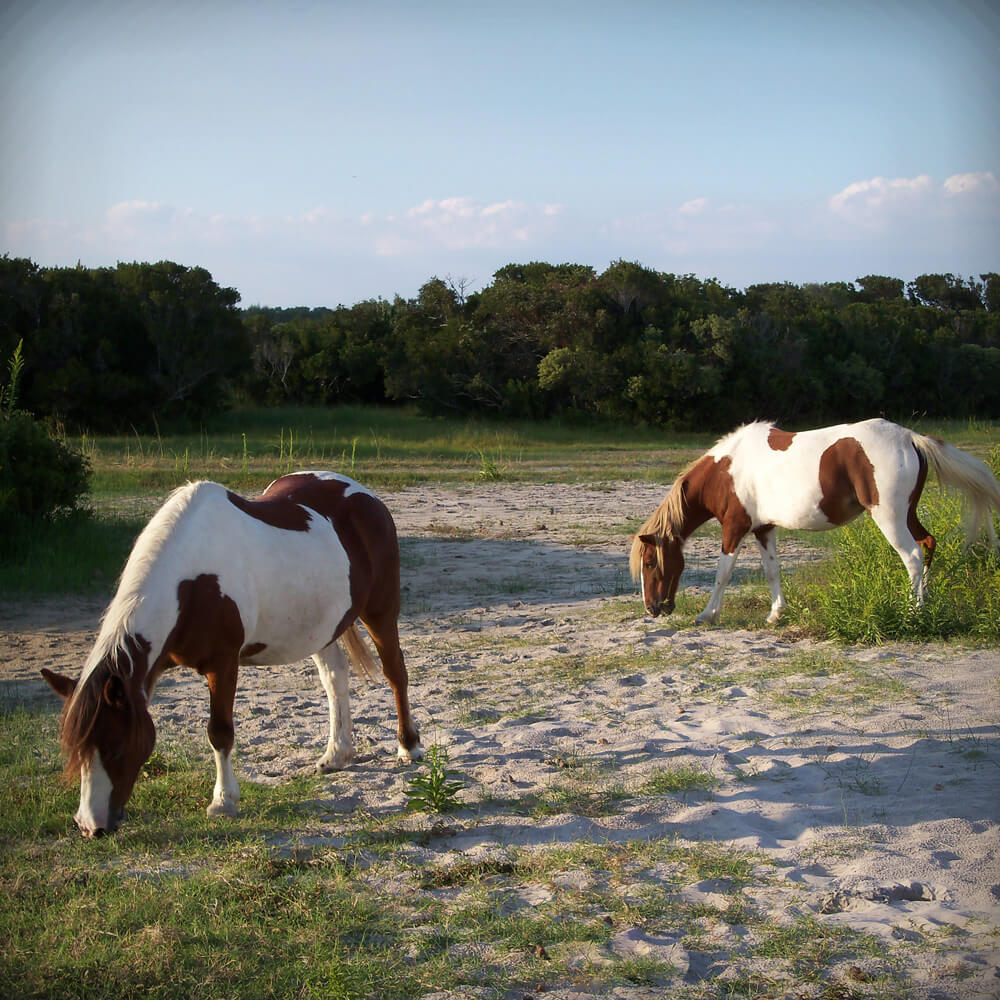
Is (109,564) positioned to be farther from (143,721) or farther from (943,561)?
(943,561)

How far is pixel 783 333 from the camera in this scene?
29344 millimetres

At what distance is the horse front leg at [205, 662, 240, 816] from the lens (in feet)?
12.9

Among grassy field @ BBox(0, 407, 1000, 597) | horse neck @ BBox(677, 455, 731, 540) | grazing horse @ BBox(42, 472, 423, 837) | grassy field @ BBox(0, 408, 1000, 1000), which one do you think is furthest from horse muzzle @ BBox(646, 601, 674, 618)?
grazing horse @ BBox(42, 472, 423, 837)

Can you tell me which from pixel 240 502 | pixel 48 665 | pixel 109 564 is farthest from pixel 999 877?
pixel 109 564

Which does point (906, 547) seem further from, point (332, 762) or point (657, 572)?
point (332, 762)

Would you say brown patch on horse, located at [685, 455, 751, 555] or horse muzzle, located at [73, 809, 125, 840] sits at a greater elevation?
brown patch on horse, located at [685, 455, 751, 555]

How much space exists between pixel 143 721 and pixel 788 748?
2981 mm

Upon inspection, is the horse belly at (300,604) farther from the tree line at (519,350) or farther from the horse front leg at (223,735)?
the tree line at (519,350)

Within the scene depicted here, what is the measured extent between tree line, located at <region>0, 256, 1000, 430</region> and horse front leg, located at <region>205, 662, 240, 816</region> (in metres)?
18.9

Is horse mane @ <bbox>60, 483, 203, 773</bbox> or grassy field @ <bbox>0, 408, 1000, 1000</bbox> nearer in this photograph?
grassy field @ <bbox>0, 408, 1000, 1000</bbox>

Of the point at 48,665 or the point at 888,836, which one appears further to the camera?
the point at 48,665

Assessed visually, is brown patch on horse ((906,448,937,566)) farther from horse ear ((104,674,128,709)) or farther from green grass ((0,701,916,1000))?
horse ear ((104,674,128,709))

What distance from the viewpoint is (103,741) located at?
10.9ft

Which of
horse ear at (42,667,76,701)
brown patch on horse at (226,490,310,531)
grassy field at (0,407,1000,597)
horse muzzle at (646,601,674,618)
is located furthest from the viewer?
grassy field at (0,407,1000,597)
